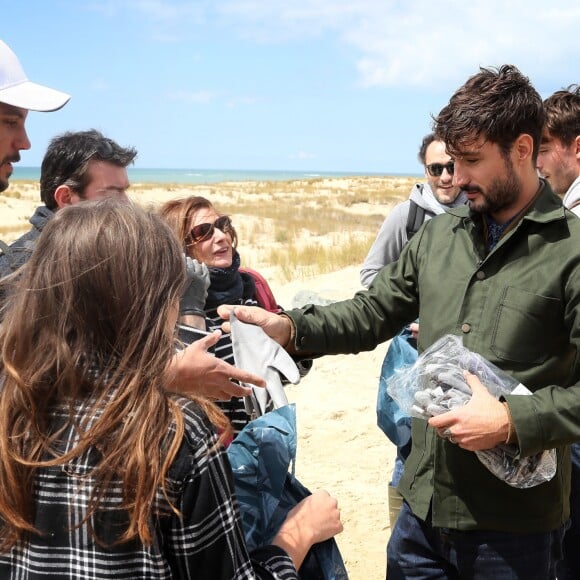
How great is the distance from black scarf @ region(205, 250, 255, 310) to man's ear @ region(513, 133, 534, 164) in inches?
53.7

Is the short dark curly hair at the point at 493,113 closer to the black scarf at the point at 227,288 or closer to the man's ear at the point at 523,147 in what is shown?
the man's ear at the point at 523,147

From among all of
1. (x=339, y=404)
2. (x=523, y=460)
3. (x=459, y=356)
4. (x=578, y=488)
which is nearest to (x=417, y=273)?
(x=459, y=356)

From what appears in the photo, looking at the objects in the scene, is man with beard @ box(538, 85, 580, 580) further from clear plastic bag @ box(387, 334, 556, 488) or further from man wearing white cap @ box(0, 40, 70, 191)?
man wearing white cap @ box(0, 40, 70, 191)

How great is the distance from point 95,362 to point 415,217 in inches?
124

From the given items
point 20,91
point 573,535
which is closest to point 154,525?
point 20,91

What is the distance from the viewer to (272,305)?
3490mm

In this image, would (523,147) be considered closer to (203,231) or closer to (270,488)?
(270,488)

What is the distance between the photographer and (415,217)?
4.41 m

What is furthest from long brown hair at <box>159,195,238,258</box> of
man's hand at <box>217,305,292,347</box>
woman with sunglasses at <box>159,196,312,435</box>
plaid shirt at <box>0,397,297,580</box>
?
plaid shirt at <box>0,397,297,580</box>

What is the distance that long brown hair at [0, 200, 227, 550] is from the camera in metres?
1.45

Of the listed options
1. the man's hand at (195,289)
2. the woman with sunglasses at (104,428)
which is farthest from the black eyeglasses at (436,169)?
the woman with sunglasses at (104,428)

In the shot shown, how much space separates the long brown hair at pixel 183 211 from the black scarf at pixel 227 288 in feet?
0.70

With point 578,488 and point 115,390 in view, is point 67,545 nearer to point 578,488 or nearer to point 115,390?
point 115,390

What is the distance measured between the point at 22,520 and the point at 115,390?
0.31m
